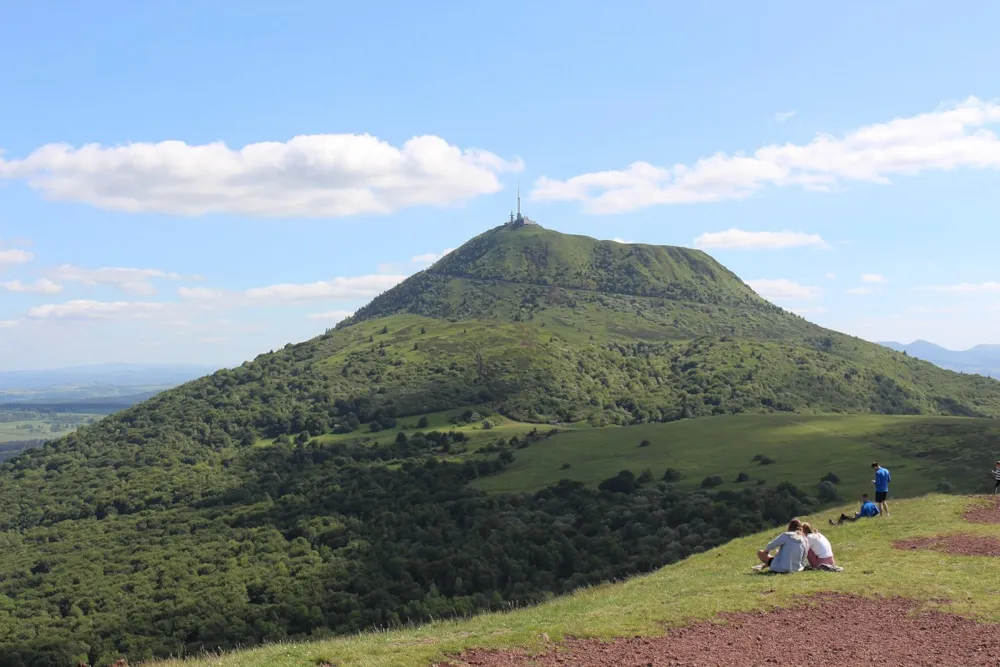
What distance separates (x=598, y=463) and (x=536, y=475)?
11115 mm

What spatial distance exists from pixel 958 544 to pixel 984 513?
323 inches

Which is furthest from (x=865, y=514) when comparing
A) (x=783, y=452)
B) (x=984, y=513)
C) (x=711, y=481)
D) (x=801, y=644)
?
(x=783, y=452)

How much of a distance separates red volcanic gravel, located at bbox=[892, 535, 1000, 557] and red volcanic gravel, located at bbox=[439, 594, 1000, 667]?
9.31 meters

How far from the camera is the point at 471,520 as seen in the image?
389 ft

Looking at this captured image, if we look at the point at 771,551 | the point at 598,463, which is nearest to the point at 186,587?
the point at 598,463

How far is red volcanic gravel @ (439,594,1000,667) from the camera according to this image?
18359mm

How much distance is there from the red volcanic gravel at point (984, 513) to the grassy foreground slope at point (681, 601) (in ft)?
5.98

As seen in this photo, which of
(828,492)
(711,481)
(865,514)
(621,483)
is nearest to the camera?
(865,514)

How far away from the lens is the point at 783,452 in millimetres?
118562

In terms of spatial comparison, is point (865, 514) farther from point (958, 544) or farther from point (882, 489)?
point (958, 544)

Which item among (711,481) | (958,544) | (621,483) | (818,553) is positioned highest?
(818,553)

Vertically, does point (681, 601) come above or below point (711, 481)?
above

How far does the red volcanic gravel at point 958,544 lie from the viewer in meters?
29.8

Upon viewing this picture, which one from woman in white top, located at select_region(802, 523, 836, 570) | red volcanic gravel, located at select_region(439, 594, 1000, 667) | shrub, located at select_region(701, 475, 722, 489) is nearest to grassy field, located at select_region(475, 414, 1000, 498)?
shrub, located at select_region(701, 475, 722, 489)
